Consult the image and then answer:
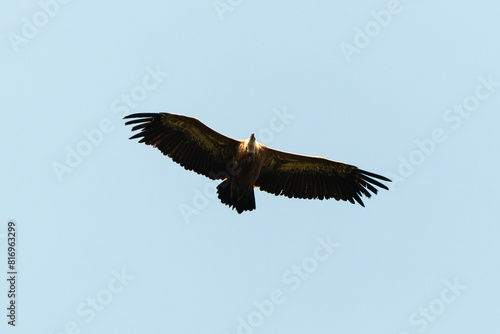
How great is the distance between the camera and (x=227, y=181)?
13641 millimetres

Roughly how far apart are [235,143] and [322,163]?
208 cm

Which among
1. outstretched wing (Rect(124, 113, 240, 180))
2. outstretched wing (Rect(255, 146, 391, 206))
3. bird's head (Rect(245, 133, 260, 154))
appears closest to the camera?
bird's head (Rect(245, 133, 260, 154))

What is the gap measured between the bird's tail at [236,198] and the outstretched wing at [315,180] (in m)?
0.59

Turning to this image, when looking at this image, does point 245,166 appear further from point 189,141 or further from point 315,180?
point 315,180

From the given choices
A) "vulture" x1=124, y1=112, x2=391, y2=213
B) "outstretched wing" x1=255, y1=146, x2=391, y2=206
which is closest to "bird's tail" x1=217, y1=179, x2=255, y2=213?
"vulture" x1=124, y1=112, x2=391, y2=213

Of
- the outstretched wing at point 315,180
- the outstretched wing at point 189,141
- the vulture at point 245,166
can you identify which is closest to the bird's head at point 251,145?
the vulture at point 245,166

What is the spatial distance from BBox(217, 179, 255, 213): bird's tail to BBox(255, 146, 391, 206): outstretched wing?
1.93 ft

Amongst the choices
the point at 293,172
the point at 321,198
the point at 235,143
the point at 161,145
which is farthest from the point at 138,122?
the point at 321,198

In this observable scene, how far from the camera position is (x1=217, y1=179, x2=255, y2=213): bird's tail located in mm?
13625

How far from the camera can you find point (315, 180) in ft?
46.6

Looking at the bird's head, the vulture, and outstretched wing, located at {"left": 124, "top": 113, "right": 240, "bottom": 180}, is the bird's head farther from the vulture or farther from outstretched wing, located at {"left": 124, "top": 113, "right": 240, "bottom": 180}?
outstretched wing, located at {"left": 124, "top": 113, "right": 240, "bottom": 180}

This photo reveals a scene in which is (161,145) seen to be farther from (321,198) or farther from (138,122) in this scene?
(321,198)

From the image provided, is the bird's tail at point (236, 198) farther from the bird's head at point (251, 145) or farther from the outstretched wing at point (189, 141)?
the bird's head at point (251, 145)

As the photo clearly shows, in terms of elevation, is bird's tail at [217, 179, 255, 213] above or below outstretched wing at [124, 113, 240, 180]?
below
